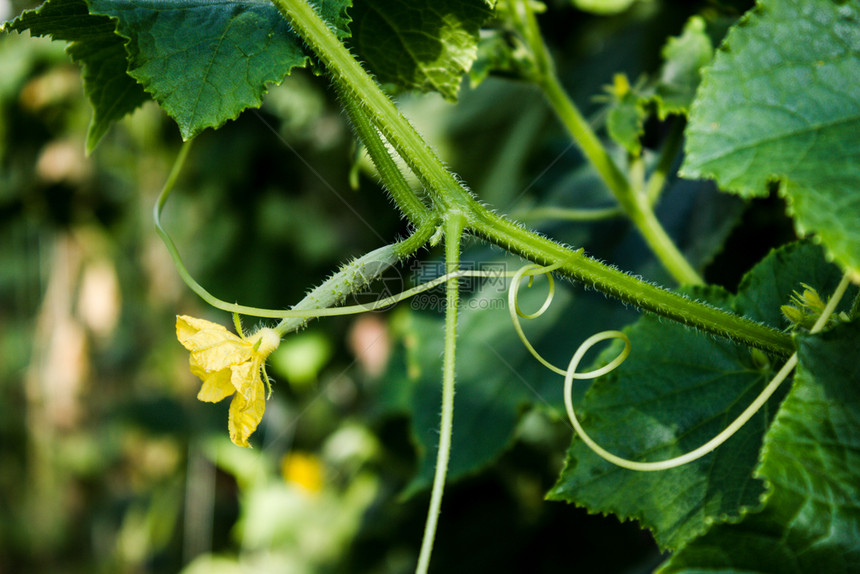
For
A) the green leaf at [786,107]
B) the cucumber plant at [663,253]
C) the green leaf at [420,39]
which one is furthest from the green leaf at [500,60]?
the green leaf at [786,107]

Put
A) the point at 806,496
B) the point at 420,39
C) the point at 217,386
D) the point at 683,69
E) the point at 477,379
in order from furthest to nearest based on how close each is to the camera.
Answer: the point at 477,379 → the point at 683,69 → the point at 420,39 → the point at 217,386 → the point at 806,496

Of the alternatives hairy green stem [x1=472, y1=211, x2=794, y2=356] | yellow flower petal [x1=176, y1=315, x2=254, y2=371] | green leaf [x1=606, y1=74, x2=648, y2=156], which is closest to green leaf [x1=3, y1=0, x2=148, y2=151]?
yellow flower petal [x1=176, y1=315, x2=254, y2=371]

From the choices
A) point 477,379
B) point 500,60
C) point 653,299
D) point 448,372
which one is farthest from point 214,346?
point 477,379

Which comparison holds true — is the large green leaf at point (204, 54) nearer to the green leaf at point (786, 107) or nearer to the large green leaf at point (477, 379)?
the green leaf at point (786, 107)

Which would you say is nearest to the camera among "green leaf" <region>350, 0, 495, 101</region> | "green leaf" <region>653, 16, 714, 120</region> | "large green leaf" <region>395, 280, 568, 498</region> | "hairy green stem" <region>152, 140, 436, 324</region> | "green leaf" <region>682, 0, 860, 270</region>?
"green leaf" <region>682, 0, 860, 270</region>

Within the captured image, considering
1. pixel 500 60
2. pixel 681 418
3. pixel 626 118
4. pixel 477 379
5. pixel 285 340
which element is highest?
pixel 500 60

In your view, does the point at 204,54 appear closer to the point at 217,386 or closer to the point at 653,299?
the point at 217,386

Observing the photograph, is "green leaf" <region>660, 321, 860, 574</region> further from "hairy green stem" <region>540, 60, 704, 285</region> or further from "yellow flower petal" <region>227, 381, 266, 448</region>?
"hairy green stem" <region>540, 60, 704, 285</region>
